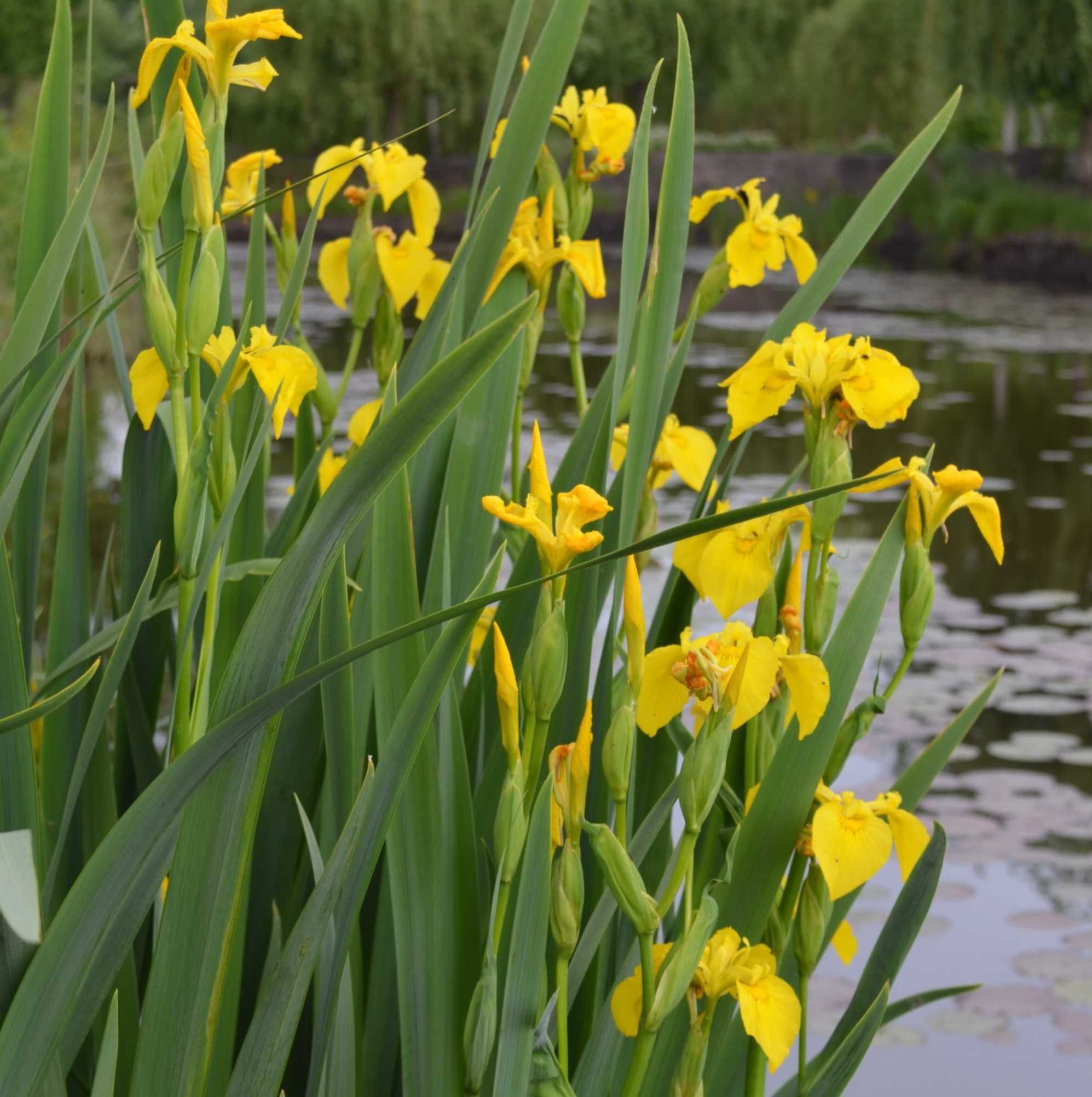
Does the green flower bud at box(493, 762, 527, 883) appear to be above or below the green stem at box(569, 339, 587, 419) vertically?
below

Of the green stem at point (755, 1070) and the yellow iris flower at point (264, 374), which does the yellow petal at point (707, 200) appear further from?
the green stem at point (755, 1070)

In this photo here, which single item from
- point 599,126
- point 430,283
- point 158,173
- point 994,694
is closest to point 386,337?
point 430,283

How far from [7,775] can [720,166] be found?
47.5 ft

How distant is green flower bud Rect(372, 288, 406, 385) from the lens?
82 cm

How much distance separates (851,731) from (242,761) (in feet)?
0.89

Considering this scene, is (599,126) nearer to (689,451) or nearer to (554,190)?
(554,190)

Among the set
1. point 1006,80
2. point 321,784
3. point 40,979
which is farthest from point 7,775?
point 1006,80

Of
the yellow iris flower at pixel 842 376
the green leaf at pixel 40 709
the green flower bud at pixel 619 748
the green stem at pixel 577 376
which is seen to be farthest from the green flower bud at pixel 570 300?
the green leaf at pixel 40 709

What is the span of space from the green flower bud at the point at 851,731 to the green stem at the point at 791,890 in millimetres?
36

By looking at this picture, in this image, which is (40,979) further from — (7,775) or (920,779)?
(920,779)

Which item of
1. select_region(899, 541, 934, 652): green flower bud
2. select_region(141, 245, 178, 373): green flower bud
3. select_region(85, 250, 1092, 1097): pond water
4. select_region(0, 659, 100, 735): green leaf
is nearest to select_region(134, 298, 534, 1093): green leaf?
select_region(0, 659, 100, 735): green leaf

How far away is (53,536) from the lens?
2807 mm

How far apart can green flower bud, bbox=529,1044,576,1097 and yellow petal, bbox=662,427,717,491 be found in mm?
383

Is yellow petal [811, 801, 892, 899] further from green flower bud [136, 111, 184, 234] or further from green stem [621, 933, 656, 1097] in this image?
green flower bud [136, 111, 184, 234]
